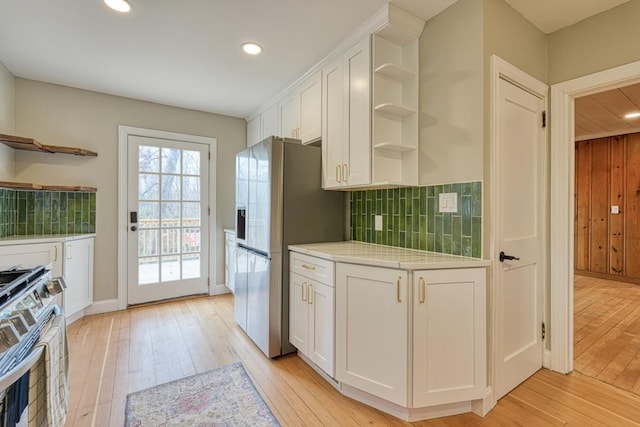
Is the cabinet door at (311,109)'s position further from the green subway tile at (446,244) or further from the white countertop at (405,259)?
the green subway tile at (446,244)

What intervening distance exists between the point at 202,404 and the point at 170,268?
90.3 inches

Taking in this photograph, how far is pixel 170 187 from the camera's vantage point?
3.66m

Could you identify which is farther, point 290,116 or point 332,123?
point 290,116


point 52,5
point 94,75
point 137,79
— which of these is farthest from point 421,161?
point 94,75

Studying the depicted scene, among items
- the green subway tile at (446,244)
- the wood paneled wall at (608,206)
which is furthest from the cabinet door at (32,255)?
the wood paneled wall at (608,206)

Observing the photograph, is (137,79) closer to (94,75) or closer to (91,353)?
(94,75)

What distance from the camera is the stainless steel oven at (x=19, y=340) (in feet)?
2.65

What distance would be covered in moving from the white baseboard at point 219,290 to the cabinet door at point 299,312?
200 centimetres

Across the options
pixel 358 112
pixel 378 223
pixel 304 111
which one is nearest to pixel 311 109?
pixel 304 111

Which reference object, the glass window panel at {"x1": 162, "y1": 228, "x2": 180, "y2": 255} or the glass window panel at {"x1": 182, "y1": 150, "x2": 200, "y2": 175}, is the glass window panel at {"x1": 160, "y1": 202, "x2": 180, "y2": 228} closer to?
the glass window panel at {"x1": 162, "y1": 228, "x2": 180, "y2": 255}

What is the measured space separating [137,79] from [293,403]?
10.6 feet

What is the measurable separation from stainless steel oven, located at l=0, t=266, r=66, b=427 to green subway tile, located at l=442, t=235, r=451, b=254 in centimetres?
196

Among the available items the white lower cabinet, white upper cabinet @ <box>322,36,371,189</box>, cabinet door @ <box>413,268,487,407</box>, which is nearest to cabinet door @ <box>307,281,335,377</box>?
the white lower cabinet

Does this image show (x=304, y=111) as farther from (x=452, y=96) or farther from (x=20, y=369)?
(x=20, y=369)
